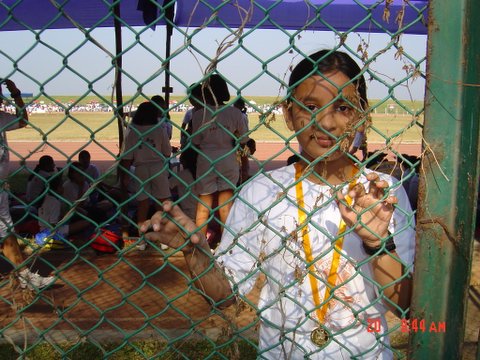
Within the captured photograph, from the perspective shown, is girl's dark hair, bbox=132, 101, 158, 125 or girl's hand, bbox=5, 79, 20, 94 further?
girl's dark hair, bbox=132, 101, 158, 125

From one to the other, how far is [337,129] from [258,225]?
1.32 ft

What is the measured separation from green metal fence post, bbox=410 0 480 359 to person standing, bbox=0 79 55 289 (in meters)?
1.22

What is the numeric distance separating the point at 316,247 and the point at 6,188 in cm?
105

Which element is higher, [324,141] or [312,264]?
[324,141]

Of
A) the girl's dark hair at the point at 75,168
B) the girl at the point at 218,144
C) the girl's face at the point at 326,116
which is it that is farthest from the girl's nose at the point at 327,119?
the girl at the point at 218,144

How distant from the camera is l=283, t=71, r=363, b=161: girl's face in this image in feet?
4.96

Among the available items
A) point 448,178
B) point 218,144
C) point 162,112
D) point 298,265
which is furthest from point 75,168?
point 218,144

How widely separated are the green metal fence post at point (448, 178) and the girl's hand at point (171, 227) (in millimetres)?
699

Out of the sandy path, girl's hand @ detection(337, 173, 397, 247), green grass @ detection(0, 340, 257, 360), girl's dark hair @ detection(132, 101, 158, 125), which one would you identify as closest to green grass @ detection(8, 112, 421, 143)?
girl's hand @ detection(337, 173, 397, 247)

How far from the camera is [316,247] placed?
1619 millimetres

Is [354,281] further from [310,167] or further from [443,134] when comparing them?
[443,134]

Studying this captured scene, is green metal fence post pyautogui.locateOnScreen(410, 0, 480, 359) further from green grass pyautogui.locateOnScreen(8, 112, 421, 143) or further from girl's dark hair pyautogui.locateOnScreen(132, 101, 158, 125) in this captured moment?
girl's dark hair pyautogui.locateOnScreen(132, 101, 158, 125)

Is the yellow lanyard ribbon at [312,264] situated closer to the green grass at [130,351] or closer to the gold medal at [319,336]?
the gold medal at [319,336]

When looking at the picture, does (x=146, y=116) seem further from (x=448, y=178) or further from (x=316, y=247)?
(x=448, y=178)
